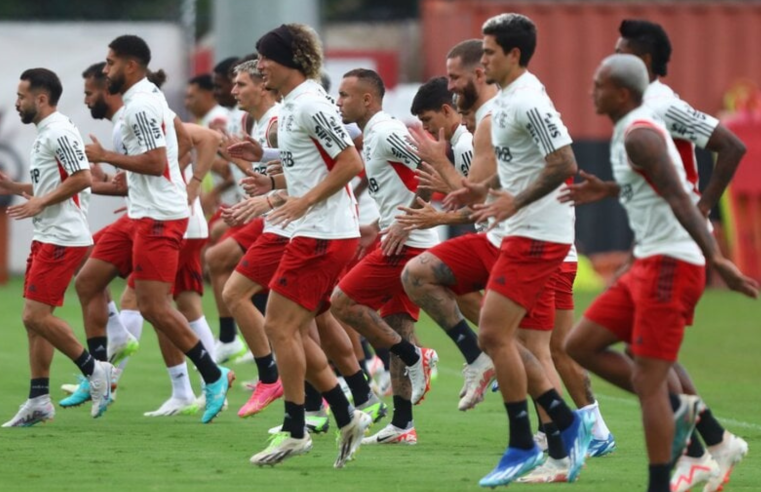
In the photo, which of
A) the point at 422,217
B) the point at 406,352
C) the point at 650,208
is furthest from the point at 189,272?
the point at 650,208

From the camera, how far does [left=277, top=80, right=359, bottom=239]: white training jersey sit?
8.66 m

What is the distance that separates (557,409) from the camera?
324 inches

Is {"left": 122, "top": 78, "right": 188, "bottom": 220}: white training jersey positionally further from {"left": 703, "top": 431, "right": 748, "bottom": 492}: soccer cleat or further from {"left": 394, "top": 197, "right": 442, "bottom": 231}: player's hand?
{"left": 703, "top": 431, "right": 748, "bottom": 492}: soccer cleat

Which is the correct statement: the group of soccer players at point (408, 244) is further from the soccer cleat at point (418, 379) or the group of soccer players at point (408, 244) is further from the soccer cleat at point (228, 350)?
the soccer cleat at point (228, 350)

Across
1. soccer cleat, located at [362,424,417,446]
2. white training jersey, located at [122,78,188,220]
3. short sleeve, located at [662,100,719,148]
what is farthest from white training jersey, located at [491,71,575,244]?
white training jersey, located at [122,78,188,220]

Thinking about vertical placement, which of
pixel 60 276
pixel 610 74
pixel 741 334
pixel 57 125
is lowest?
pixel 741 334

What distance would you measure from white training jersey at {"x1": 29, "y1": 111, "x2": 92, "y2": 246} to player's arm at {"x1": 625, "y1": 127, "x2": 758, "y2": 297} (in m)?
4.71

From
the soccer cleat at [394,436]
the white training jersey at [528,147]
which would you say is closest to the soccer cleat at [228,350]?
the soccer cleat at [394,436]

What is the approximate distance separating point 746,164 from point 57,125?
1624 cm

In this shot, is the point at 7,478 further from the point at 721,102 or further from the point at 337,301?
the point at 721,102

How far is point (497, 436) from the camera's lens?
10336 millimetres

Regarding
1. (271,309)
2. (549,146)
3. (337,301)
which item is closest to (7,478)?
(271,309)

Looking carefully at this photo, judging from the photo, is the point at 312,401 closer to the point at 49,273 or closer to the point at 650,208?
the point at 49,273

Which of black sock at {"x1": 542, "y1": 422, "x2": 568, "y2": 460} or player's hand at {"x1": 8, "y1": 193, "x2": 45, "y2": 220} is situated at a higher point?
player's hand at {"x1": 8, "y1": 193, "x2": 45, "y2": 220}
